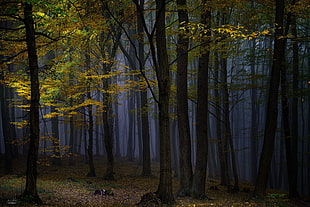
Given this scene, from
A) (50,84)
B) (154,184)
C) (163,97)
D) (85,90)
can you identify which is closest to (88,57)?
(85,90)

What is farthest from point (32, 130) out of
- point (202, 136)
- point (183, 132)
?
point (202, 136)

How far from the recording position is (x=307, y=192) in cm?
2233

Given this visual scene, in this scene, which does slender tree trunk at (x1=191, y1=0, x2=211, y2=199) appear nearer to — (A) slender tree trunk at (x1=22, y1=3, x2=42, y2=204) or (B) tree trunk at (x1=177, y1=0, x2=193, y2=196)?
(B) tree trunk at (x1=177, y1=0, x2=193, y2=196)

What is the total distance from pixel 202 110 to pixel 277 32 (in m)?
3.98

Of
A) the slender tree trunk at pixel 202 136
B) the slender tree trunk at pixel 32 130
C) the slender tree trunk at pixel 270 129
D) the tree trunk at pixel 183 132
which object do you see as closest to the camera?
the slender tree trunk at pixel 32 130

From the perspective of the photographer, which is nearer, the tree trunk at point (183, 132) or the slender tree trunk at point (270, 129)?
the slender tree trunk at point (270, 129)

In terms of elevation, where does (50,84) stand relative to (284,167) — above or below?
above

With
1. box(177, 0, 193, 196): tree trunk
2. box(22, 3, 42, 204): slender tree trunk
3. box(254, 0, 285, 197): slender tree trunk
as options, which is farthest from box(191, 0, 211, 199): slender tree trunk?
box(22, 3, 42, 204): slender tree trunk

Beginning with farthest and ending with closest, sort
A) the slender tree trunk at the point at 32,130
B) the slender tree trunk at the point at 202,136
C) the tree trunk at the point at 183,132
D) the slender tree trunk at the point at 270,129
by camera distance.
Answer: the tree trunk at the point at 183,132, the slender tree trunk at the point at 202,136, the slender tree trunk at the point at 270,129, the slender tree trunk at the point at 32,130

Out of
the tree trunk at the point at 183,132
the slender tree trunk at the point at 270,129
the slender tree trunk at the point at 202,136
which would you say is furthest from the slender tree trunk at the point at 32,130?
the slender tree trunk at the point at 270,129

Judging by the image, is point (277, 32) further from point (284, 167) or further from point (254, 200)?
point (284, 167)

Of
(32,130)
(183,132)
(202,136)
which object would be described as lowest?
(202,136)

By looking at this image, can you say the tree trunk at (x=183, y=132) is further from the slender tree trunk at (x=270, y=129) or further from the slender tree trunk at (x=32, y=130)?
the slender tree trunk at (x=32, y=130)

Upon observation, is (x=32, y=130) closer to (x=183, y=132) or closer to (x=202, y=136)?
(x=183, y=132)
